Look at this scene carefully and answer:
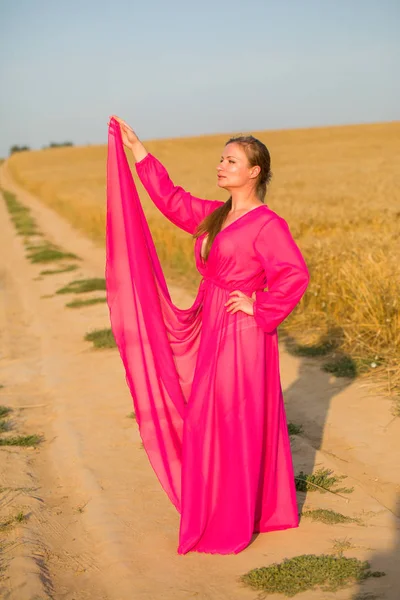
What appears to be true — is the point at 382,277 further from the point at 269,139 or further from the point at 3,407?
the point at 269,139

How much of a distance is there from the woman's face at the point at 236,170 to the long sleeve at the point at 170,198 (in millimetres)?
325

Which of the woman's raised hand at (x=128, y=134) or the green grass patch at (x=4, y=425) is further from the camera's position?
the green grass patch at (x=4, y=425)

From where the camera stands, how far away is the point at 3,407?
7039 millimetres

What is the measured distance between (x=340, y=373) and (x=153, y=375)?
11.4ft

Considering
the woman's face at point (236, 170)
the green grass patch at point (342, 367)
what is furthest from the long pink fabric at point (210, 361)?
the green grass patch at point (342, 367)

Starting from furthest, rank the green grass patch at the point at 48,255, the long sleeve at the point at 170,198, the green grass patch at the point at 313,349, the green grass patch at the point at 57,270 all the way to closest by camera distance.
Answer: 1. the green grass patch at the point at 48,255
2. the green grass patch at the point at 57,270
3. the green grass patch at the point at 313,349
4. the long sleeve at the point at 170,198

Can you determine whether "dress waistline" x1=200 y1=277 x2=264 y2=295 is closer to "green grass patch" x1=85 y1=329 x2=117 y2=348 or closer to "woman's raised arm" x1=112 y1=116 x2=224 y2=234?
"woman's raised arm" x1=112 y1=116 x2=224 y2=234

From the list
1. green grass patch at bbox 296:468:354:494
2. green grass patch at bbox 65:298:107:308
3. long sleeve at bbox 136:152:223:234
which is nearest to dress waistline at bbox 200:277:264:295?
long sleeve at bbox 136:152:223:234

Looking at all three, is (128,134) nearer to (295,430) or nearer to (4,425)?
(295,430)

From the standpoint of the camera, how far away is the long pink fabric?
389cm

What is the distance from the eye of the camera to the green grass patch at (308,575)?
3639 millimetres

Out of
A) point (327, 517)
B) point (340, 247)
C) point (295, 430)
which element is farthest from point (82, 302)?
point (327, 517)

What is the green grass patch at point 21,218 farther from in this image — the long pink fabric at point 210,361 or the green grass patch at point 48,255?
the long pink fabric at point 210,361

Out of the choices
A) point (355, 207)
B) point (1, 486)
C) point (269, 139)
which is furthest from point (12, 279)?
point (269, 139)
